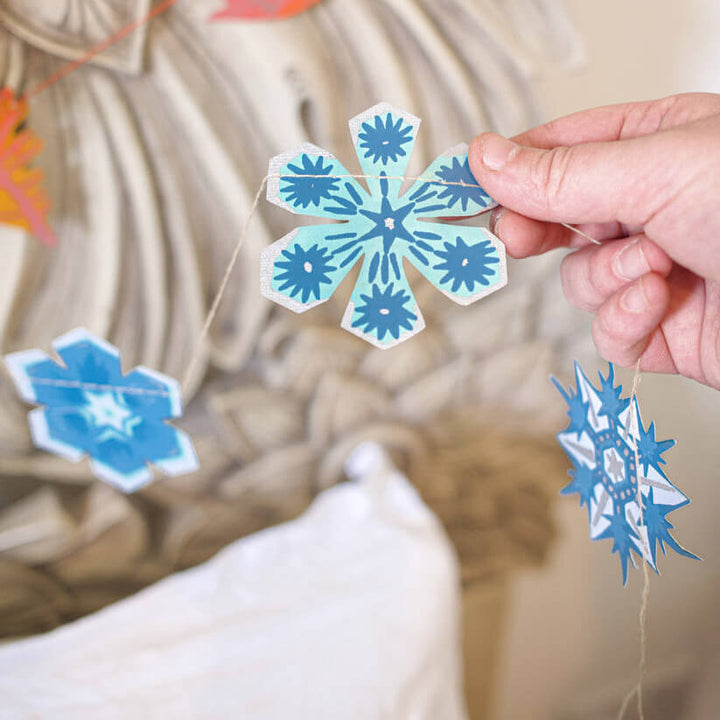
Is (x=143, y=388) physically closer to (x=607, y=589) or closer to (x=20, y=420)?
(x=20, y=420)

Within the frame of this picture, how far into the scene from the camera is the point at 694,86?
83 cm

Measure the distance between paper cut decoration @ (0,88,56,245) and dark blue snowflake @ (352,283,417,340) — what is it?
49cm

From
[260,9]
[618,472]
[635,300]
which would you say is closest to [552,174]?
[635,300]

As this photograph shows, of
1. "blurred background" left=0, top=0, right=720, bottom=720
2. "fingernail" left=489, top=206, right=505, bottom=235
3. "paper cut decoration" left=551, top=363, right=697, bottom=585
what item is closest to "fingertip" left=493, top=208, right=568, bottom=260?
"fingernail" left=489, top=206, right=505, bottom=235

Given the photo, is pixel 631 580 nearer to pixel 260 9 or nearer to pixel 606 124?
pixel 606 124

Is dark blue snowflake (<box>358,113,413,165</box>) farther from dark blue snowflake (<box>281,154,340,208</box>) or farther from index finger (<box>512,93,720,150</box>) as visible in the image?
index finger (<box>512,93,720,150</box>)

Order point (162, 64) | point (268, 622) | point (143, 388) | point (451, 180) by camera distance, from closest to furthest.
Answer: point (451, 180) < point (143, 388) < point (162, 64) < point (268, 622)

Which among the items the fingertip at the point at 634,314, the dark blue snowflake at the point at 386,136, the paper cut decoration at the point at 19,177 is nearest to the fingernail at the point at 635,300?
the fingertip at the point at 634,314

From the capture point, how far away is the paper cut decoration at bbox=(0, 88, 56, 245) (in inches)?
27.0

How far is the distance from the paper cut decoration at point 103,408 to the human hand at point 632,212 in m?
0.34

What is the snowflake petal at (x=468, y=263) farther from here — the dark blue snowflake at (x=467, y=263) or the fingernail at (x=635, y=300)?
the fingernail at (x=635, y=300)

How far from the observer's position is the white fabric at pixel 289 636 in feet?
2.46

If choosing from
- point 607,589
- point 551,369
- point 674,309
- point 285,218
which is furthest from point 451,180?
point 607,589

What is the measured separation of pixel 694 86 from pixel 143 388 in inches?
31.9
